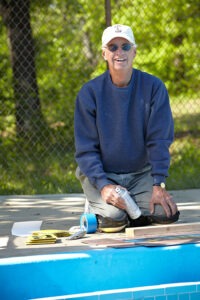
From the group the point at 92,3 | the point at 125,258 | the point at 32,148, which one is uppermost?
the point at 92,3

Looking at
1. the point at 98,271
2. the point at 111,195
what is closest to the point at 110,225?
the point at 111,195

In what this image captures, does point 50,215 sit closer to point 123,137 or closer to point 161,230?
point 123,137

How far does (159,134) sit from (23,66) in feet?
13.3

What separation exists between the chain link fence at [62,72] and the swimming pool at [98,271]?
2496 millimetres

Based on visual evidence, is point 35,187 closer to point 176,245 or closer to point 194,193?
point 194,193

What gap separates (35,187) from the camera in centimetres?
661

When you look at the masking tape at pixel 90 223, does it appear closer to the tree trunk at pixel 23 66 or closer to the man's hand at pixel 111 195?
the man's hand at pixel 111 195

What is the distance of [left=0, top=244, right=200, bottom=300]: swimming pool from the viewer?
3.64 meters

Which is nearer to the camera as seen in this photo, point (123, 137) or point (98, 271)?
point (98, 271)

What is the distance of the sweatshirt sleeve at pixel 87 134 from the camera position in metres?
4.43

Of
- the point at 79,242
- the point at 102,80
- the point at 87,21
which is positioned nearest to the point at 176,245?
the point at 79,242

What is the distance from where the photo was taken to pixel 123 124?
176 inches

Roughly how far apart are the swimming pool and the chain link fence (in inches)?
98.3

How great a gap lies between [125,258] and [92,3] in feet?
19.3
